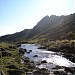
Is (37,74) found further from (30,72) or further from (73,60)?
(73,60)

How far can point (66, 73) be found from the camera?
152 feet

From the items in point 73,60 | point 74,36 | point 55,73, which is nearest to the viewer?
point 55,73

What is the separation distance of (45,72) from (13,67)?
7704 mm

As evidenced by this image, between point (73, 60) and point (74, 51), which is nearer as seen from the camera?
point (73, 60)

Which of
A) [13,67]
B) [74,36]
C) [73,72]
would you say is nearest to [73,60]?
[73,72]

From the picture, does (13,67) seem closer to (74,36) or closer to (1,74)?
(1,74)

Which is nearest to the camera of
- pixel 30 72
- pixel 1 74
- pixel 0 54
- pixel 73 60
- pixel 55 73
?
pixel 1 74

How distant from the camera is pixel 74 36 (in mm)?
156125

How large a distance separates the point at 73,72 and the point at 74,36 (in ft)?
361

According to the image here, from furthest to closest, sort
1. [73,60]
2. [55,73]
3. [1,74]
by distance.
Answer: [73,60], [55,73], [1,74]

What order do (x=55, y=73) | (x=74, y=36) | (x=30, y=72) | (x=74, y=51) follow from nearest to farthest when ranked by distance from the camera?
(x=30, y=72), (x=55, y=73), (x=74, y=51), (x=74, y=36)

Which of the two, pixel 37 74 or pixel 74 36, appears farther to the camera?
pixel 74 36

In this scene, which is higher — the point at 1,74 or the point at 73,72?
the point at 1,74

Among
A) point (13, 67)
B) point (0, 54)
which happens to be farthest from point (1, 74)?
point (0, 54)
